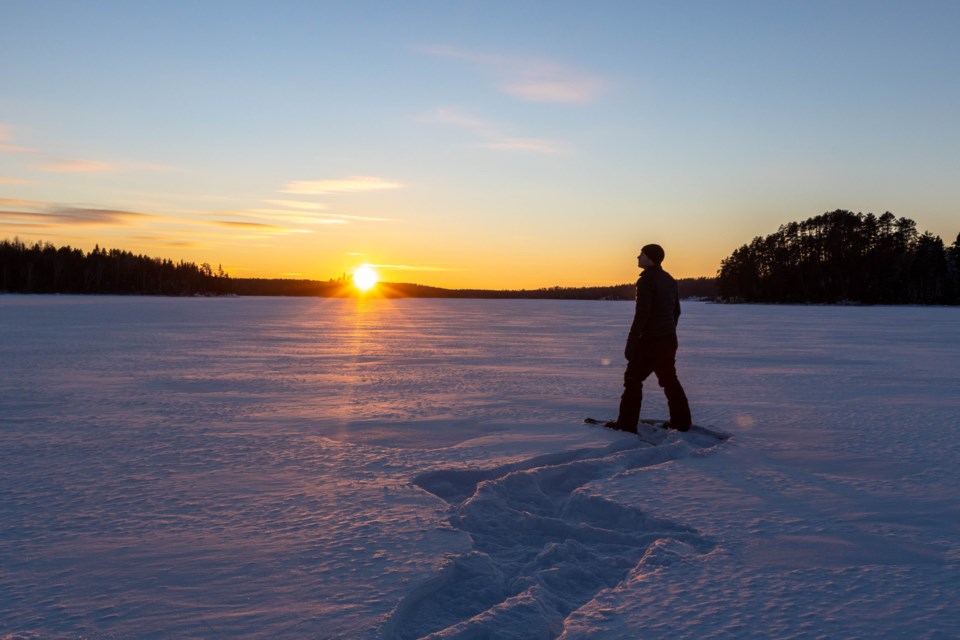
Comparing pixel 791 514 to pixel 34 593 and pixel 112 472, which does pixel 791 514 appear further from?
pixel 112 472

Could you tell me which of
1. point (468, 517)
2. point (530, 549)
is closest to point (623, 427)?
point (468, 517)

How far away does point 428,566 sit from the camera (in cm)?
329

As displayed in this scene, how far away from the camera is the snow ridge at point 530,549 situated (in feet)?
9.14

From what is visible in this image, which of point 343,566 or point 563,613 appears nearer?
point 563,613

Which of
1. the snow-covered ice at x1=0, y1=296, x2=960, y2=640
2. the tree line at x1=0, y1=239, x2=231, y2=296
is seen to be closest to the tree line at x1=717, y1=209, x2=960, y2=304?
the snow-covered ice at x1=0, y1=296, x2=960, y2=640

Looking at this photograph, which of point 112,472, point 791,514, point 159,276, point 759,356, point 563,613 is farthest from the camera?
point 159,276

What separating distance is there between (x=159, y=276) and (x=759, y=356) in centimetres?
13561

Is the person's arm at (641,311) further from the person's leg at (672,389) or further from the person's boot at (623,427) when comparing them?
the person's boot at (623,427)

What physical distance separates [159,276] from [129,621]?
14348 centimetres

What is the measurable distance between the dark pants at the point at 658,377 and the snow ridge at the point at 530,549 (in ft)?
4.03

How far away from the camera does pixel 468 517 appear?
4.07 meters

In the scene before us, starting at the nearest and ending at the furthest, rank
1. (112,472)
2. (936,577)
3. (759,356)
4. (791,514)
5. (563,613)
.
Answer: (563,613) < (936,577) < (791,514) < (112,472) < (759,356)

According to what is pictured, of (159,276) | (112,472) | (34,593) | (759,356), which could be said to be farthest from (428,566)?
(159,276)

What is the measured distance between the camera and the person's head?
6.73m
